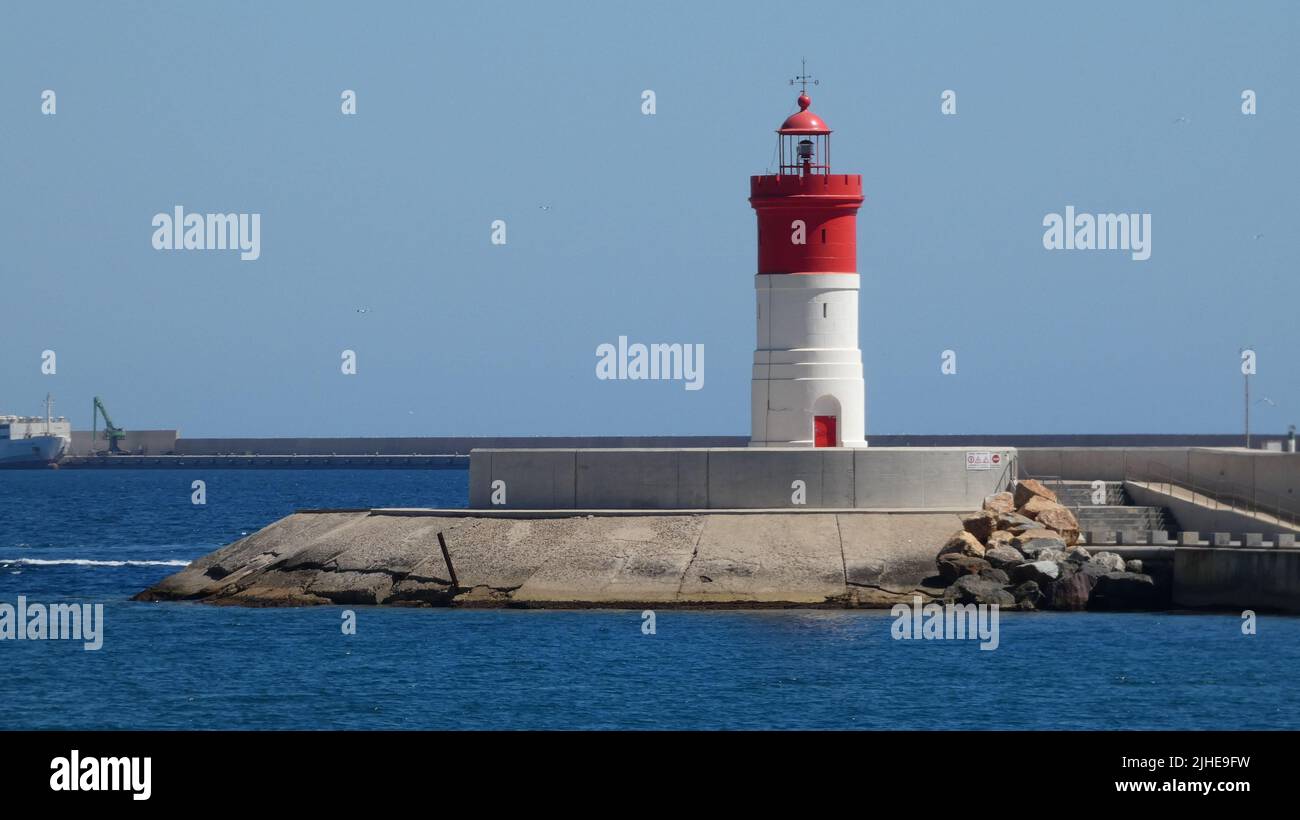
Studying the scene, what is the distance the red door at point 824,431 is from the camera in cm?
4491

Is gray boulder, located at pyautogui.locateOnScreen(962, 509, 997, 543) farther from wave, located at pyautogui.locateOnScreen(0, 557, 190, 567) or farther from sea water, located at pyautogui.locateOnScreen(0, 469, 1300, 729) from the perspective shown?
wave, located at pyautogui.locateOnScreen(0, 557, 190, 567)

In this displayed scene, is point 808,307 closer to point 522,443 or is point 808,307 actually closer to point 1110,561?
point 1110,561

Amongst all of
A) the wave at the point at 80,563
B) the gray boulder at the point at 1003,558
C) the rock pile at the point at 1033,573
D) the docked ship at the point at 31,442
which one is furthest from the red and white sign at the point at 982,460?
the docked ship at the point at 31,442

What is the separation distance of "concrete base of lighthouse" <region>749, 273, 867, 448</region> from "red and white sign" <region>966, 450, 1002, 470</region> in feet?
9.38

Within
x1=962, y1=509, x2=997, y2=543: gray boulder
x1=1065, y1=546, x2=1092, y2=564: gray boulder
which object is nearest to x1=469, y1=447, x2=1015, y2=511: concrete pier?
x1=962, y1=509, x2=997, y2=543: gray boulder

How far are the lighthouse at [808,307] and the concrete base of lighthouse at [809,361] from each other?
0.02 metres

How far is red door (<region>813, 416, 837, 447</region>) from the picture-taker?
44906mm

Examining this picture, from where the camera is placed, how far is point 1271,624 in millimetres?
36750

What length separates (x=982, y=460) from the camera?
43562mm

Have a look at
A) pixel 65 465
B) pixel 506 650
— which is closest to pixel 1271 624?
pixel 506 650

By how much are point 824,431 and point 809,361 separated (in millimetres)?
1731

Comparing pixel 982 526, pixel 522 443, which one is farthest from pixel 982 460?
pixel 522 443
